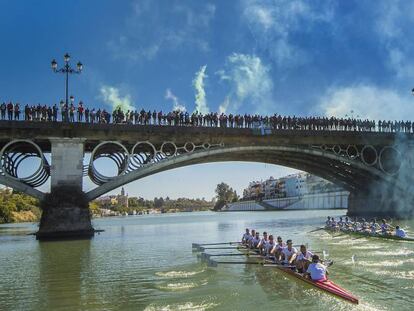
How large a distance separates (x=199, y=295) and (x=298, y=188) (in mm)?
176455

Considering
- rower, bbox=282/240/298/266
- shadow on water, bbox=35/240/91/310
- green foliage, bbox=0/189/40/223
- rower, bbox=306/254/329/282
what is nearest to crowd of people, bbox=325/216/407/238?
rower, bbox=282/240/298/266

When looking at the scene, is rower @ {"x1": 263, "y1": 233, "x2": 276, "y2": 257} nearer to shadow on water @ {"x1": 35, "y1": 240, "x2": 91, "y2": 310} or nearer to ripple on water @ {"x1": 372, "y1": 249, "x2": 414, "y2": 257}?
ripple on water @ {"x1": 372, "y1": 249, "x2": 414, "y2": 257}

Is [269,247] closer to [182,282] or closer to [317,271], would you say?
[182,282]

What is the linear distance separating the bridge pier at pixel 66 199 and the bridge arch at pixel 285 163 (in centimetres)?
162

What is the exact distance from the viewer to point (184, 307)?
14.1m

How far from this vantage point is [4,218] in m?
79.2

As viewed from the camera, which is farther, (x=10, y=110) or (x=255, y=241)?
(x=10, y=110)

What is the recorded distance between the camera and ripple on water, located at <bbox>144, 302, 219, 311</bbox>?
45.8 ft

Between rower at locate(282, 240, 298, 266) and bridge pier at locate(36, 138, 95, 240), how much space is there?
770 inches

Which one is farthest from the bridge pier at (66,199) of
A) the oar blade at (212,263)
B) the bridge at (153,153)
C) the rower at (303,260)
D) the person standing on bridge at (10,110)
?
the rower at (303,260)

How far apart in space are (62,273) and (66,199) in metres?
15.1

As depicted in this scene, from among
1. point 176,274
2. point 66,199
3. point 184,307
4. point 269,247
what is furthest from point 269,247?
point 66,199

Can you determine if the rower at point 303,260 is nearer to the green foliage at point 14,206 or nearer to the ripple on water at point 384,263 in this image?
the ripple on water at point 384,263

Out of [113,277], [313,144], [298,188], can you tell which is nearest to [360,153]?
[313,144]
